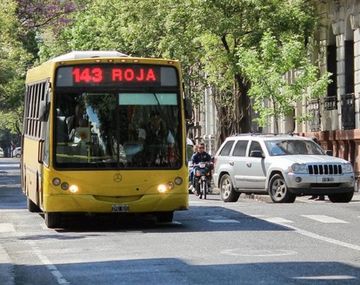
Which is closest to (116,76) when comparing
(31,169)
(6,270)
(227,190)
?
(31,169)

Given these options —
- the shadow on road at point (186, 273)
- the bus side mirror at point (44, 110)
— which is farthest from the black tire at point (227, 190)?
the shadow on road at point (186, 273)

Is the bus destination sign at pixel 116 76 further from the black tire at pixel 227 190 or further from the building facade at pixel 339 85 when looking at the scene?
the building facade at pixel 339 85

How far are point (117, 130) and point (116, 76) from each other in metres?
1.00

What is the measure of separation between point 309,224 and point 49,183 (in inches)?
184

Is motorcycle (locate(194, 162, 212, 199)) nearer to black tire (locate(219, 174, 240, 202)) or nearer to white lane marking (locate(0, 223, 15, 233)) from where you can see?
black tire (locate(219, 174, 240, 202))

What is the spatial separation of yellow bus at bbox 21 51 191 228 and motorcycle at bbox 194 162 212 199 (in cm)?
1584

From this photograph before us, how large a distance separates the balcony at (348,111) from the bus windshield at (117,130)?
20579 millimetres

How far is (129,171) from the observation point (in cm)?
2061

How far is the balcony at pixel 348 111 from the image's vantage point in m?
40.8

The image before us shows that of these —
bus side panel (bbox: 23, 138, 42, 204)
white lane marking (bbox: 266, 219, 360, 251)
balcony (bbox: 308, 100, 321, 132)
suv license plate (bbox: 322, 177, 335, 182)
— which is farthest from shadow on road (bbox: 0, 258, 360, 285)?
balcony (bbox: 308, 100, 321, 132)

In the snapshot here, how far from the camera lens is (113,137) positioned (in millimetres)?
20672

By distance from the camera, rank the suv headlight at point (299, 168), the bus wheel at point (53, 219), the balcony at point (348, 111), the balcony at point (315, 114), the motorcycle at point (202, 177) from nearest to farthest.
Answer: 1. the bus wheel at point (53, 219)
2. the suv headlight at point (299, 168)
3. the motorcycle at point (202, 177)
4. the balcony at point (348, 111)
5. the balcony at point (315, 114)

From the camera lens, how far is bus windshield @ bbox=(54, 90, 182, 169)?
20594 mm

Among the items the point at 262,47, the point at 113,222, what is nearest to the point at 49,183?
the point at 113,222
